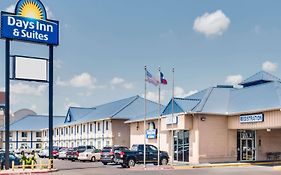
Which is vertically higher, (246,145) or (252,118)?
(252,118)

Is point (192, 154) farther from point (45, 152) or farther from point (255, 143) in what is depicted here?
point (45, 152)

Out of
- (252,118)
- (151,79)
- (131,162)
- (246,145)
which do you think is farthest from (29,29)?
(246,145)

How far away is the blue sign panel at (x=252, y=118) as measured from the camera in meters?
31.8

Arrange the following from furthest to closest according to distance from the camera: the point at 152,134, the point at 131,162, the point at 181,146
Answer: the point at 152,134 → the point at 181,146 → the point at 131,162

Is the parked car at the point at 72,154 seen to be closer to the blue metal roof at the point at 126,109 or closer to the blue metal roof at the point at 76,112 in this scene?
the blue metal roof at the point at 126,109

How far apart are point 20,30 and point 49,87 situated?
4629mm

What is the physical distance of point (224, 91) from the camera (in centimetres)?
3938

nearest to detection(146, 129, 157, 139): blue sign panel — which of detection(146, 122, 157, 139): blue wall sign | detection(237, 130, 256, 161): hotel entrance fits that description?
detection(146, 122, 157, 139): blue wall sign

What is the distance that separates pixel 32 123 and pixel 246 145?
216 feet

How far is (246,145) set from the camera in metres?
37.0

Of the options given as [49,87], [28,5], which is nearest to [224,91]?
[49,87]

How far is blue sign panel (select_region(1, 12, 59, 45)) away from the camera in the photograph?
29984 millimetres

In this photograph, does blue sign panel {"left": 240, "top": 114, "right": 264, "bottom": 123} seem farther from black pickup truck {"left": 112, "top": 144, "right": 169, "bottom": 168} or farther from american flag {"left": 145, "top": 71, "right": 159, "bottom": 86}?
american flag {"left": 145, "top": 71, "right": 159, "bottom": 86}

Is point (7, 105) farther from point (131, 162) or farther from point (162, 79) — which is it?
point (162, 79)
